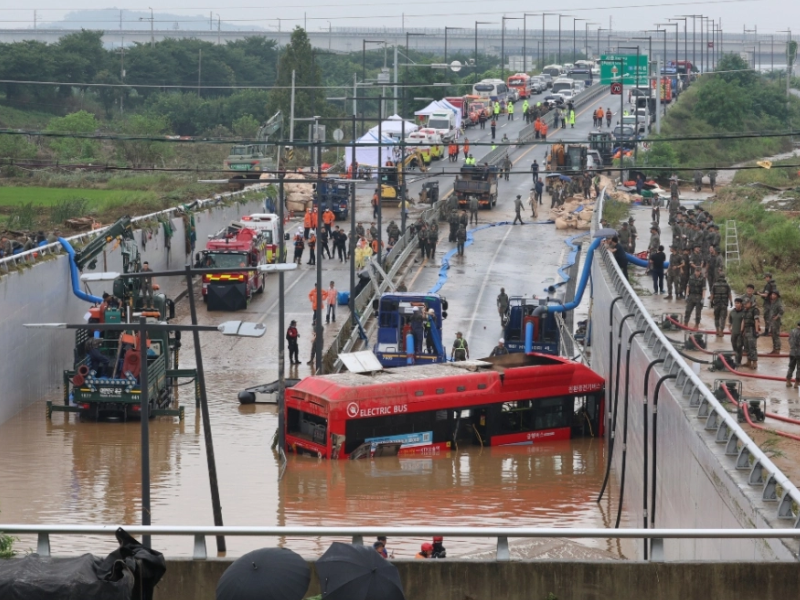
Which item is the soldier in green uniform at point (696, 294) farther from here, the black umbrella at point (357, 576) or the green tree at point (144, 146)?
the green tree at point (144, 146)

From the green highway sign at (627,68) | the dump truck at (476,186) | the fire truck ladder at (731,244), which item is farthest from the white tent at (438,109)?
the fire truck ladder at (731,244)

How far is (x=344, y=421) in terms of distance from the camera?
103 ft

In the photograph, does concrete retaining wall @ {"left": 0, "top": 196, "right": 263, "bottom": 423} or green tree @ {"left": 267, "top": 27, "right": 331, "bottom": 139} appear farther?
green tree @ {"left": 267, "top": 27, "right": 331, "bottom": 139}

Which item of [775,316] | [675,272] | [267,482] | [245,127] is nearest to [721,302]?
[775,316]

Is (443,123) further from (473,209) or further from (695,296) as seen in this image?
(695,296)

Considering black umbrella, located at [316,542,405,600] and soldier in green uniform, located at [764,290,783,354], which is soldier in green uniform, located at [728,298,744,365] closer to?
soldier in green uniform, located at [764,290,783,354]

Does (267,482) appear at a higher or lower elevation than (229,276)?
lower

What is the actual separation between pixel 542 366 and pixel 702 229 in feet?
22.3

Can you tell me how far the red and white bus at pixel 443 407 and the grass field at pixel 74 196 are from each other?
1145 inches

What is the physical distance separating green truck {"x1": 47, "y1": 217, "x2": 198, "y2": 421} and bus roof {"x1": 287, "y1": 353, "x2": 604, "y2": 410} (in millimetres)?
5286

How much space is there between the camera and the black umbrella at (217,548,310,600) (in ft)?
24.9

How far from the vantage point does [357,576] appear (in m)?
7.98

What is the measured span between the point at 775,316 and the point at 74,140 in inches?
2891

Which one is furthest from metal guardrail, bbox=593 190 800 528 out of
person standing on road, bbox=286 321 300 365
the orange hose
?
person standing on road, bbox=286 321 300 365
